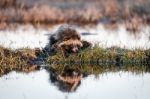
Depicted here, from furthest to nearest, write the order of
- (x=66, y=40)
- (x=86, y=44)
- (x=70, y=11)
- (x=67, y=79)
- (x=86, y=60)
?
1. (x=70, y=11)
2. (x=86, y=44)
3. (x=66, y=40)
4. (x=86, y=60)
5. (x=67, y=79)

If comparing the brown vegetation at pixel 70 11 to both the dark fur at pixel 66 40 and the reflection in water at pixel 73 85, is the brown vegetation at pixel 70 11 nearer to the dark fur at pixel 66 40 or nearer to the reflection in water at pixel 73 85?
the dark fur at pixel 66 40

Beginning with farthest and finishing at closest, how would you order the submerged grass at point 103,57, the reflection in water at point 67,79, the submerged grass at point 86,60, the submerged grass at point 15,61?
A: the submerged grass at point 103,57
the submerged grass at point 86,60
the submerged grass at point 15,61
the reflection in water at point 67,79

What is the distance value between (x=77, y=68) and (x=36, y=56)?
1.30m

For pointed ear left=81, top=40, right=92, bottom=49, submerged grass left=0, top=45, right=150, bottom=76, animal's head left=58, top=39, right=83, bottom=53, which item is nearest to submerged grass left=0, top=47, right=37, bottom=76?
submerged grass left=0, top=45, right=150, bottom=76

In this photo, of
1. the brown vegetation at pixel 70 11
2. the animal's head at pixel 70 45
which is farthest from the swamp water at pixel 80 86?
the brown vegetation at pixel 70 11

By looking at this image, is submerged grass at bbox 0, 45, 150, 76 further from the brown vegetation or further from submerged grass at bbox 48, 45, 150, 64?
the brown vegetation

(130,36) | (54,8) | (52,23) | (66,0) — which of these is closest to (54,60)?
(130,36)

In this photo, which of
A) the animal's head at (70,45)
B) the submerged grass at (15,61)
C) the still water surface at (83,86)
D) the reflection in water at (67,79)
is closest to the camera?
the still water surface at (83,86)

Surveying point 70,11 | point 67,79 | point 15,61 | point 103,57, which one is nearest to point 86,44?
point 103,57

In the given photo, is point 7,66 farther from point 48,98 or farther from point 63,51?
point 48,98

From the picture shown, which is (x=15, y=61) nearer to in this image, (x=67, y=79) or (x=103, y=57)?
(x=67, y=79)

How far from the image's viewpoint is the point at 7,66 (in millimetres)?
17438

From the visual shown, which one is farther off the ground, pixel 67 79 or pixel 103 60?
pixel 103 60

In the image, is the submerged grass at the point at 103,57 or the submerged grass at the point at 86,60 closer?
the submerged grass at the point at 86,60
